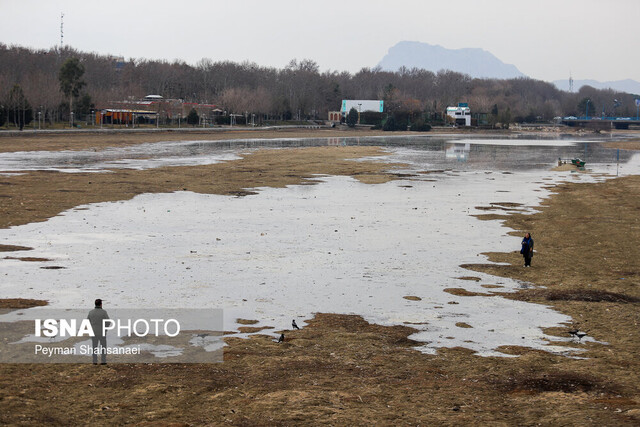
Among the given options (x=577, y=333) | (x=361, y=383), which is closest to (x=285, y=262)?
(x=577, y=333)

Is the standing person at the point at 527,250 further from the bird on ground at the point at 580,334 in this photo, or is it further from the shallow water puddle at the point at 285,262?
the bird on ground at the point at 580,334

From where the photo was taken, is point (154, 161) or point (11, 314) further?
point (154, 161)

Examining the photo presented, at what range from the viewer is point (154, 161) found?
261 feet

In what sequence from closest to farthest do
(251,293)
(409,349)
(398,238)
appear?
(409,349), (251,293), (398,238)

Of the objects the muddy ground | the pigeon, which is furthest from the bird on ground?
the muddy ground

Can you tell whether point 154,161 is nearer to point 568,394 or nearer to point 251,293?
point 251,293

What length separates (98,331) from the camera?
17.4 meters

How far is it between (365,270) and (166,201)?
71.7 ft

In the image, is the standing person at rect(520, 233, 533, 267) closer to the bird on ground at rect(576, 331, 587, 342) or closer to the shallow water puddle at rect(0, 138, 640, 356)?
the shallow water puddle at rect(0, 138, 640, 356)

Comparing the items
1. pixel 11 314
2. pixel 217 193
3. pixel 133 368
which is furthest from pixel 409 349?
pixel 217 193

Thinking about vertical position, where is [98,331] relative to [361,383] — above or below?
above

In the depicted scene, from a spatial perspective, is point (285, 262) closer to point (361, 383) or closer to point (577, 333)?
point (577, 333)

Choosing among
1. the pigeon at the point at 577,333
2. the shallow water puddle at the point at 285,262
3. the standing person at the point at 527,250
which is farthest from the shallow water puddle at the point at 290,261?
the standing person at the point at 527,250

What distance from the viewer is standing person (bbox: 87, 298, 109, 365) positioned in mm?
16953
